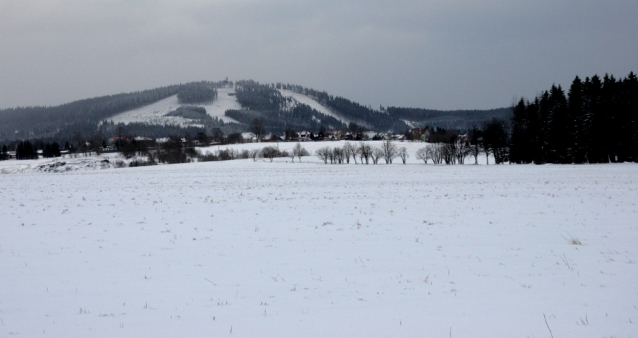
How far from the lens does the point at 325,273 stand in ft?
29.2

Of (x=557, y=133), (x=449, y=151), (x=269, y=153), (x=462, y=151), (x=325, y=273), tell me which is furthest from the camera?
(x=269, y=153)

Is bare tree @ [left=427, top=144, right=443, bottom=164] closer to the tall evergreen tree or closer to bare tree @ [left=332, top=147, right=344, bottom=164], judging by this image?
bare tree @ [left=332, top=147, right=344, bottom=164]

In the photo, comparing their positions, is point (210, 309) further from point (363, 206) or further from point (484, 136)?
point (484, 136)

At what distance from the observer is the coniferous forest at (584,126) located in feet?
192

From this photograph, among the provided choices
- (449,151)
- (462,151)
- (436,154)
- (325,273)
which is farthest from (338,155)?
(325,273)

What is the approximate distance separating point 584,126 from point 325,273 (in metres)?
68.2

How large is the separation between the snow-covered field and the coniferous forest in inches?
2088

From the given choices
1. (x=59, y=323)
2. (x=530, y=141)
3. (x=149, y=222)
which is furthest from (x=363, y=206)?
(x=530, y=141)

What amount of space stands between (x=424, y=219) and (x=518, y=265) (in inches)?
247

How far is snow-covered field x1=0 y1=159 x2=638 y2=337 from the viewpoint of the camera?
6.25 m

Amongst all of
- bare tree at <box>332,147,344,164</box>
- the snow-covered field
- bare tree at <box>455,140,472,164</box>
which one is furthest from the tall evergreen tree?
the snow-covered field

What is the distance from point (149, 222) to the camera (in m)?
15.6

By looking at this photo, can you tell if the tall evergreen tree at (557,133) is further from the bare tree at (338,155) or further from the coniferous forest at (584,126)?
the bare tree at (338,155)

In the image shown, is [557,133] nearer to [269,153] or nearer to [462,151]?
[462,151]
